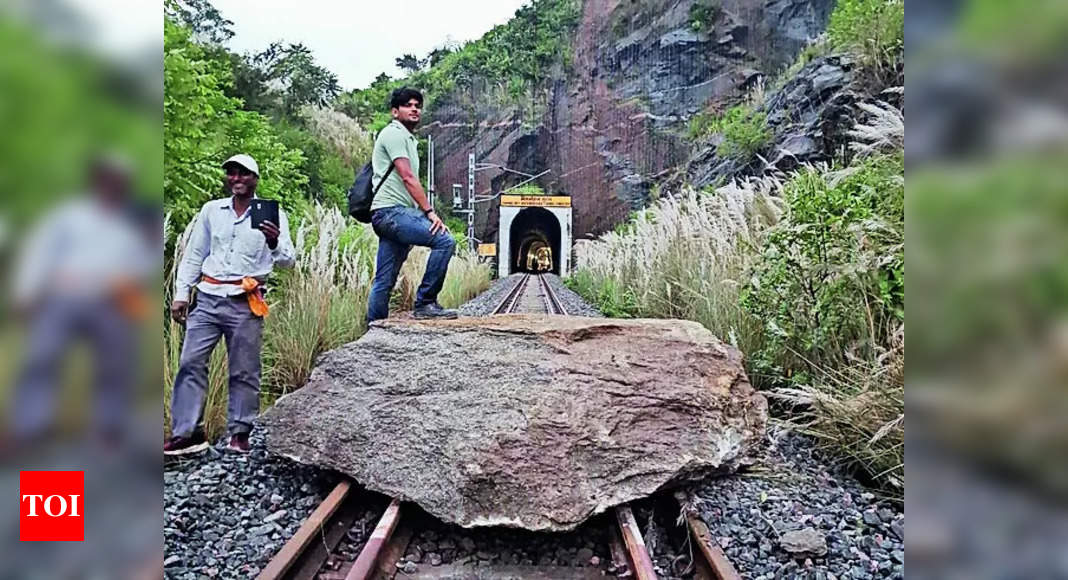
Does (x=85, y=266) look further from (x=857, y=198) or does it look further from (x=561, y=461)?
(x=857, y=198)

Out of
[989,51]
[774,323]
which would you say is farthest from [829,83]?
[989,51]

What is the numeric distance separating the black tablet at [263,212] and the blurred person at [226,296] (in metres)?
0.02

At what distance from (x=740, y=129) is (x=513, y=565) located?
12275 millimetres

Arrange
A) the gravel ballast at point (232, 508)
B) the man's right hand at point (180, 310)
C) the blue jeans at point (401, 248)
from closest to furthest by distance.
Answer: the gravel ballast at point (232, 508) < the man's right hand at point (180, 310) < the blue jeans at point (401, 248)

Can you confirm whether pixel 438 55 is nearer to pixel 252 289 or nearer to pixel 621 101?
pixel 621 101

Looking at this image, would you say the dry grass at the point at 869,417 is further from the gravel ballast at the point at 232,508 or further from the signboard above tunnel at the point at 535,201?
the signboard above tunnel at the point at 535,201

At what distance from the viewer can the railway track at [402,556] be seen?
178cm

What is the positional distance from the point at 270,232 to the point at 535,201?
2704 centimetres

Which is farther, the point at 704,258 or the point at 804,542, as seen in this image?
the point at 704,258

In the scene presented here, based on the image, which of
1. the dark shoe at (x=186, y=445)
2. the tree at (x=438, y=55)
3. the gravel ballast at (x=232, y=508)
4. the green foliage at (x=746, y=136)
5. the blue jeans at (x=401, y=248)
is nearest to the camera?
the gravel ballast at (x=232, y=508)

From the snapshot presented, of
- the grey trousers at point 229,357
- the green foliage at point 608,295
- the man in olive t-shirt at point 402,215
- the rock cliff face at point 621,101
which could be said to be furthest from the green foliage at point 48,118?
the rock cliff face at point 621,101

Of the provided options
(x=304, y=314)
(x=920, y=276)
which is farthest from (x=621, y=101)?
(x=920, y=276)

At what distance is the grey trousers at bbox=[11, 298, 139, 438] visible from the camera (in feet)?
1.77

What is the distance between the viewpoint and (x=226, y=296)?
2.62 m
